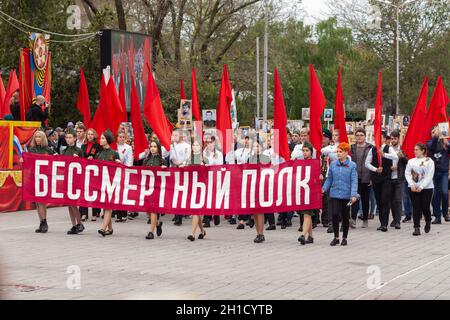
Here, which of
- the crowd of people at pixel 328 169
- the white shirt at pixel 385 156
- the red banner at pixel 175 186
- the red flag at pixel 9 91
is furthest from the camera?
the red flag at pixel 9 91

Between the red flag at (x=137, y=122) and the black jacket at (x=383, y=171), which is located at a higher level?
the red flag at (x=137, y=122)

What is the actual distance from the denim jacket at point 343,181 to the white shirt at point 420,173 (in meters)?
2.50

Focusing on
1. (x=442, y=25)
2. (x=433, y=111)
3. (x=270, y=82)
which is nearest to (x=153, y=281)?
(x=433, y=111)

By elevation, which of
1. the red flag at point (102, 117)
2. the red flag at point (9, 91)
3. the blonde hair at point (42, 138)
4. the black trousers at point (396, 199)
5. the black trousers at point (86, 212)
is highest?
the red flag at point (9, 91)

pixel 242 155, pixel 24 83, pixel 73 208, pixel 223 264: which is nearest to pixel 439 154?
pixel 242 155

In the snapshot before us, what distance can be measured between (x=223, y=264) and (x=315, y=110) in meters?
4.35

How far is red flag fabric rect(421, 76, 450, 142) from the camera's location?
17219 mm

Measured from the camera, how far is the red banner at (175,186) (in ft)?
47.4

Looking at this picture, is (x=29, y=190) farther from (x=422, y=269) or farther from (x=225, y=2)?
(x=225, y=2)

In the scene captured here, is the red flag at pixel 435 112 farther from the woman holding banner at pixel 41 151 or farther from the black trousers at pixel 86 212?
the woman holding banner at pixel 41 151

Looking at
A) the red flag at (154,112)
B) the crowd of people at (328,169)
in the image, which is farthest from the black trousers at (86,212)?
the red flag at (154,112)

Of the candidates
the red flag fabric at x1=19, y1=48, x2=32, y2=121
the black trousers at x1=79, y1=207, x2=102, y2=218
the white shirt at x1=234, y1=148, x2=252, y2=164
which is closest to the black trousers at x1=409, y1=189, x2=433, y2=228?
the white shirt at x1=234, y1=148, x2=252, y2=164

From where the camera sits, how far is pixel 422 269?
1108 cm

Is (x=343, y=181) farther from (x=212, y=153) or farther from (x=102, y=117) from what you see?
(x=102, y=117)
